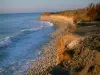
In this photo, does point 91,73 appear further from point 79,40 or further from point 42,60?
point 42,60

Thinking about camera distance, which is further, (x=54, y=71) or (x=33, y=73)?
(x=33, y=73)

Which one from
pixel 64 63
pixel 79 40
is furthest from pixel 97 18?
pixel 64 63

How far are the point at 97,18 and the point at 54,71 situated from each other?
19.3 m

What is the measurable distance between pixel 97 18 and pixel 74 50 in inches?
683

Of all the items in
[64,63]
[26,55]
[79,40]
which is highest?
[79,40]

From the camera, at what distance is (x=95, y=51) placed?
8.96 meters

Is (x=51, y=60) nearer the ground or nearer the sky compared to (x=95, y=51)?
nearer the ground

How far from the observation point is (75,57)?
9875 millimetres

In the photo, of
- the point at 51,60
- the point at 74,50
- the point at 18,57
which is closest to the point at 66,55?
the point at 74,50

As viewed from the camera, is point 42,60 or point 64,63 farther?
point 42,60

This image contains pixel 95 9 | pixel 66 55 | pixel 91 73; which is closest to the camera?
pixel 91 73

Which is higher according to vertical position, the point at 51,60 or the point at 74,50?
the point at 74,50

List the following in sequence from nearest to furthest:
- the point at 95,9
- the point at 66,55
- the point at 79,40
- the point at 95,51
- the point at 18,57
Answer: the point at 95,51
the point at 66,55
the point at 79,40
the point at 18,57
the point at 95,9

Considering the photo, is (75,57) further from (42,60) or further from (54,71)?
(42,60)
